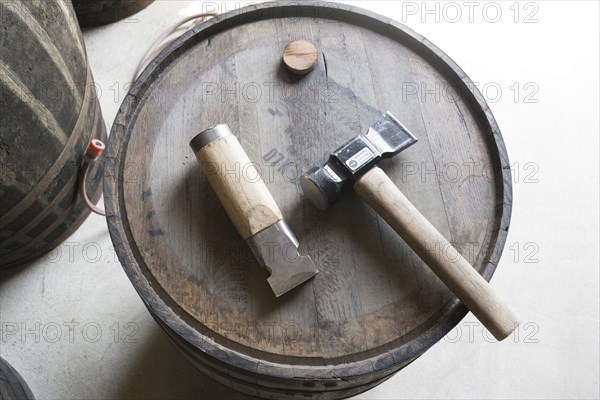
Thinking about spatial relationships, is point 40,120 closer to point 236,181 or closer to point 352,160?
point 236,181

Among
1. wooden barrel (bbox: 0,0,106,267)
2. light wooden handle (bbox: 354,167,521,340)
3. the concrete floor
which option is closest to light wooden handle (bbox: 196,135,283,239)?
light wooden handle (bbox: 354,167,521,340)

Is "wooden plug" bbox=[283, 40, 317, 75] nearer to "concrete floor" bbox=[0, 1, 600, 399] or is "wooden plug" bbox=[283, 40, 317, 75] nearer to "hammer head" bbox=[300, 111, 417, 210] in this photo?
"hammer head" bbox=[300, 111, 417, 210]

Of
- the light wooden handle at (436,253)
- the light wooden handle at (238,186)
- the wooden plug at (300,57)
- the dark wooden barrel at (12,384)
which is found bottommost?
the dark wooden barrel at (12,384)

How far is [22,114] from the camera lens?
1.52 meters

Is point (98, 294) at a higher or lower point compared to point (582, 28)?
lower

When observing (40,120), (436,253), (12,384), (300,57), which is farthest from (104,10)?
(436,253)

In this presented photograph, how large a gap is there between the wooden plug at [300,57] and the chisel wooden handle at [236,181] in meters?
0.32

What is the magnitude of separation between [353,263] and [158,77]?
78 cm

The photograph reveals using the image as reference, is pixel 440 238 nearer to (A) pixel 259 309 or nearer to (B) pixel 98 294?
(A) pixel 259 309

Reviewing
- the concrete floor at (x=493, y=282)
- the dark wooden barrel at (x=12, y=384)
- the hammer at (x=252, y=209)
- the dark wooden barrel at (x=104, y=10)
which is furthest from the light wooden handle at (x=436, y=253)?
the dark wooden barrel at (x=104, y=10)

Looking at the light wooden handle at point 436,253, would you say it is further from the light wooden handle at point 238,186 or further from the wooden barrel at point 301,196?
the light wooden handle at point 238,186

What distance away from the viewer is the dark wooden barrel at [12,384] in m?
1.90

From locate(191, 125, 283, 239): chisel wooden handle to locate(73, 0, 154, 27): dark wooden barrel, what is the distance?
158cm

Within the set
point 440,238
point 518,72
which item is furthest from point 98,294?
point 518,72
